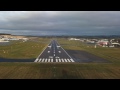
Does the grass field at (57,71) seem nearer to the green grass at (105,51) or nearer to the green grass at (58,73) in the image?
the green grass at (58,73)

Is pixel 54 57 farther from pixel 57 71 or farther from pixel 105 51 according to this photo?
pixel 105 51

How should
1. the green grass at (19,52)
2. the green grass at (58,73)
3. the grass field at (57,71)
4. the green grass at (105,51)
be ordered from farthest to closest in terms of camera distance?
1. the green grass at (19,52)
2. the green grass at (105,51)
3. the grass field at (57,71)
4. the green grass at (58,73)

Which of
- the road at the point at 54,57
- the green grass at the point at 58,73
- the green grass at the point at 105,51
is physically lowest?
the green grass at the point at 105,51

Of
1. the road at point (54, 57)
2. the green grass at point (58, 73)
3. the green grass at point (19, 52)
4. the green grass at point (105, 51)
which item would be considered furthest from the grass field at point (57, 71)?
the green grass at point (19, 52)

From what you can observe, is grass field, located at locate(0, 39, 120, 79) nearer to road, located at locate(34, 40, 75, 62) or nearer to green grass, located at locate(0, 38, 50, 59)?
road, located at locate(34, 40, 75, 62)

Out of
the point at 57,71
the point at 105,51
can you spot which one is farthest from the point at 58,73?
the point at 105,51

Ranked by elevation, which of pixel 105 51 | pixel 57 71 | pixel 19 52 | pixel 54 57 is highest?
pixel 57 71

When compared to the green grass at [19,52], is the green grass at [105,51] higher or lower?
lower

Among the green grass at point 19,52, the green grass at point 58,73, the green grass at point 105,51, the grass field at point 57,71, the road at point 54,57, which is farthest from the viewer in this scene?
the green grass at point 19,52
